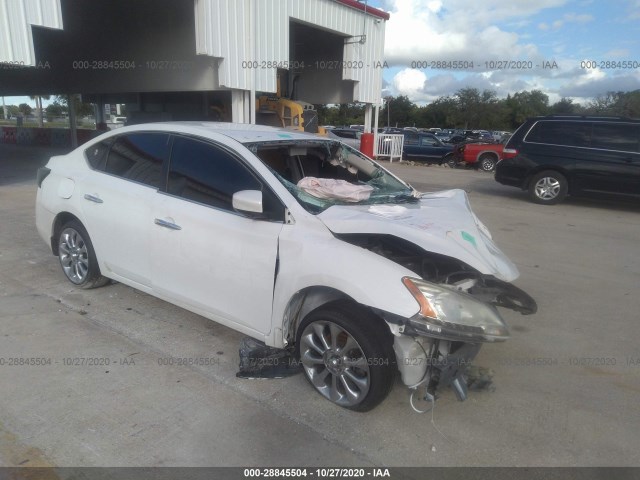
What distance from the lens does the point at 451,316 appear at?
2.79 meters

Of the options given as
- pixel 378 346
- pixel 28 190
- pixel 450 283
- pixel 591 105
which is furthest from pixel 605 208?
pixel 591 105

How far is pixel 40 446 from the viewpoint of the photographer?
271 centimetres

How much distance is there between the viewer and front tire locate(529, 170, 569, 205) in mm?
10320

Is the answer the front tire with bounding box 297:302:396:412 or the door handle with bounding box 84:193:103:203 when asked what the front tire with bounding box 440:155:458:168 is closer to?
the door handle with bounding box 84:193:103:203

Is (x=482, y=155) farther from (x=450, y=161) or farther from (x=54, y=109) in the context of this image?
(x=54, y=109)

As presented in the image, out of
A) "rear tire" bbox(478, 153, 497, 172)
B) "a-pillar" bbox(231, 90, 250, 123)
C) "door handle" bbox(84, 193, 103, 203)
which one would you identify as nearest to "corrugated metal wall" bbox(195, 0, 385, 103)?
"a-pillar" bbox(231, 90, 250, 123)

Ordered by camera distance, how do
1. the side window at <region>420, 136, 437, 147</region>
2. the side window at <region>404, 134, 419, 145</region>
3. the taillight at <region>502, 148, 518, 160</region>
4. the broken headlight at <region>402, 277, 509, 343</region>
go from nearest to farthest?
1. the broken headlight at <region>402, 277, 509, 343</region>
2. the taillight at <region>502, 148, 518, 160</region>
3. the side window at <region>420, 136, 437, 147</region>
4. the side window at <region>404, 134, 419, 145</region>

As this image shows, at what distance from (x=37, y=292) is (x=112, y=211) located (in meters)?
1.44

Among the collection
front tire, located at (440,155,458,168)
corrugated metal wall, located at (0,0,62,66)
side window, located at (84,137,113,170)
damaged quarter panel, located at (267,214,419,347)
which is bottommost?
front tire, located at (440,155,458,168)

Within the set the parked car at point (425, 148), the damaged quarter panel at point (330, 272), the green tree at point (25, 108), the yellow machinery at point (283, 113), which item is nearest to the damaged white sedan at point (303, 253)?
the damaged quarter panel at point (330, 272)

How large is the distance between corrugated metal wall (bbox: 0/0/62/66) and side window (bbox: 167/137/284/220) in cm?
747

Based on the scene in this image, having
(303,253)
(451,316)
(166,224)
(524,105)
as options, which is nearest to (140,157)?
(166,224)

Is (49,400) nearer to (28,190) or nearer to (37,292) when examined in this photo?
(37,292)

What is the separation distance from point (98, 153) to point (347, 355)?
10.5ft
